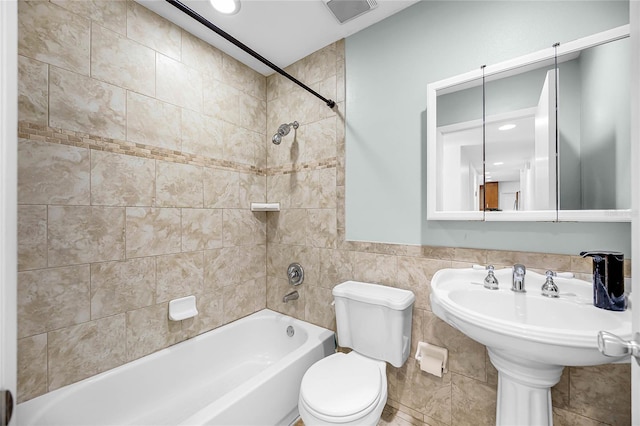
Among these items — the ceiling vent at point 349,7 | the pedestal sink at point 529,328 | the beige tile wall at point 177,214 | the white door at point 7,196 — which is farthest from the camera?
the ceiling vent at point 349,7

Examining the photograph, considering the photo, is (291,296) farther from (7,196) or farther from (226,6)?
(226,6)

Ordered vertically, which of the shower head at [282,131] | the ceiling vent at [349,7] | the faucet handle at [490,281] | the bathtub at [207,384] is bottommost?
the bathtub at [207,384]

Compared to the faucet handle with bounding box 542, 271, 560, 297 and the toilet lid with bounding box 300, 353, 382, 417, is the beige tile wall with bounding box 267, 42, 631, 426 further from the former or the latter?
the toilet lid with bounding box 300, 353, 382, 417

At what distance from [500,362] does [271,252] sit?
1.62 meters

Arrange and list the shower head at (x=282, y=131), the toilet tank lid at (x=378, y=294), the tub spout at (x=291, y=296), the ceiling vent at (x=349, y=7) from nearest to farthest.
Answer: the toilet tank lid at (x=378, y=294), the ceiling vent at (x=349, y=7), the shower head at (x=282, y=131), the tub spout at (x=291, y=296)

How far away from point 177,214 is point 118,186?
1.11ft

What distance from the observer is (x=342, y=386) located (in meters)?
1.23

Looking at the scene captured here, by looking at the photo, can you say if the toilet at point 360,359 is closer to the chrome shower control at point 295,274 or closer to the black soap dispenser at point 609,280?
the chrome shower control at point 295,274

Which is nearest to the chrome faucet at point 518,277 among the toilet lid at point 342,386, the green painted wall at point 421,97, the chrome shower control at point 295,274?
the green painted wall at point 421,97

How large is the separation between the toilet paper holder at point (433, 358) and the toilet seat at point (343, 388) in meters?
0.23

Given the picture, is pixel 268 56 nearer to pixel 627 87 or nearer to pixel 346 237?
pixel 346 237

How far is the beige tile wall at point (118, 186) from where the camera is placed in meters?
1.17

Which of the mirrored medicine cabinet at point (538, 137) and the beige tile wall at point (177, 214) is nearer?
the mirrored medicine cabinet at point (538, 137)

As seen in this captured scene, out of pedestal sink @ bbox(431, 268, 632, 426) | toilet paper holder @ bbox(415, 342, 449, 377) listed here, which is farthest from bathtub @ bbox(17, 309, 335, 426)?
pedestal sink @ bbox(431, 268, 632, 426)
